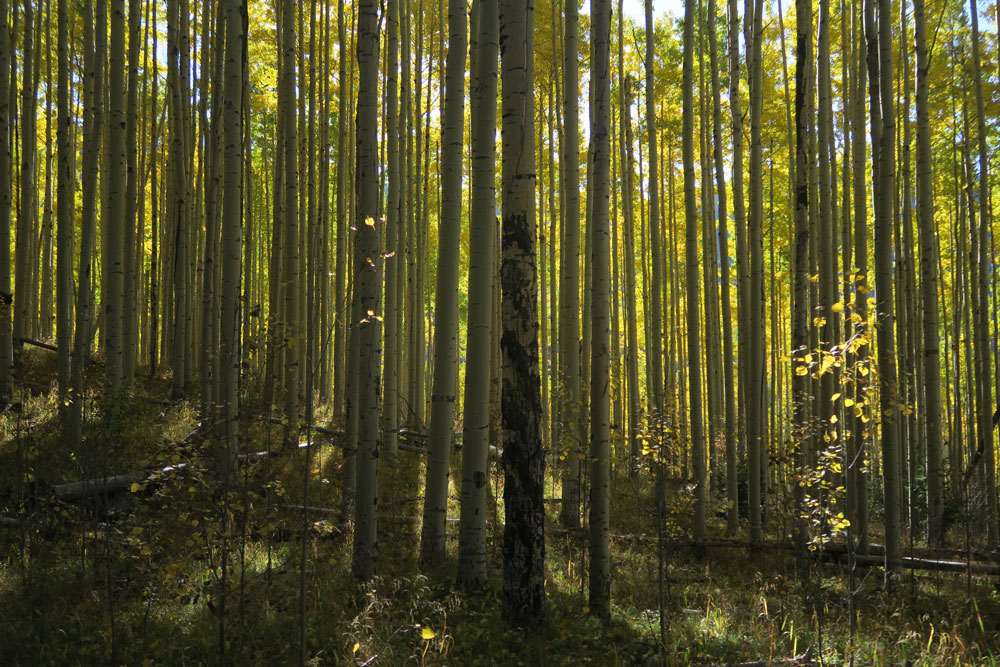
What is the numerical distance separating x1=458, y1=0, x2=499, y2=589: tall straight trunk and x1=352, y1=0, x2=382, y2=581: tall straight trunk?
0.68 metres

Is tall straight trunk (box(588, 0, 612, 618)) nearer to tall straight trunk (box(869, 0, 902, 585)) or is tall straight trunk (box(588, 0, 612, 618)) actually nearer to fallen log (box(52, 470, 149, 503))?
tall straight trunk (box(869, 0, 902, 585))

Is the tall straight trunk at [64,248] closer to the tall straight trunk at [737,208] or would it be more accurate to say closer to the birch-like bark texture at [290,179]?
the birch-like bark texture at [290,179]

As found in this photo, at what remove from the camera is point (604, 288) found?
4543 millimetres

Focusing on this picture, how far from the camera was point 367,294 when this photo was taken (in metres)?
4.46

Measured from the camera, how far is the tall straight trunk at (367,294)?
4418mm

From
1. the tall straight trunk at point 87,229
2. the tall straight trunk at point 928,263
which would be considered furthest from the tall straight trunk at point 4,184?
the tall straight trunk at point 928,263

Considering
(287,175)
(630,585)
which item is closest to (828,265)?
(630,585)

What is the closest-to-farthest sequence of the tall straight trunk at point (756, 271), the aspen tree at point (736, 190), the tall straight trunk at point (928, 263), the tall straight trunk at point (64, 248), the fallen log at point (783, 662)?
the fallen log at point (783, 662), the tall straight trunk at point (928, 263), the tall straight trunk at point (64, 248), the tall straight trunk at point (756, 271), the aspen tree at point (736, 190)

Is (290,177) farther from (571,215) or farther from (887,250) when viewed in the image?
(887,250)

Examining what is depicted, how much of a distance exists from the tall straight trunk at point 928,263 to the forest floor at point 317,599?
1.27 metres

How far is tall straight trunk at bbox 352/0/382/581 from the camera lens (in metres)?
4.42

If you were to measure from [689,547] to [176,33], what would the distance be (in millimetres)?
8770

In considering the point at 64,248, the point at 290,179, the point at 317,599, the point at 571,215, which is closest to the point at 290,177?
the point at 290,179

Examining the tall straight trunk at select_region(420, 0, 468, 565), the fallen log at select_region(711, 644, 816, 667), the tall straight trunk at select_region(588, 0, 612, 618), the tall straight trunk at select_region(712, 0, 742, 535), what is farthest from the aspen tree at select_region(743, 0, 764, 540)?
the tall straight trunk at select_region(420, 0, 468, 565)
